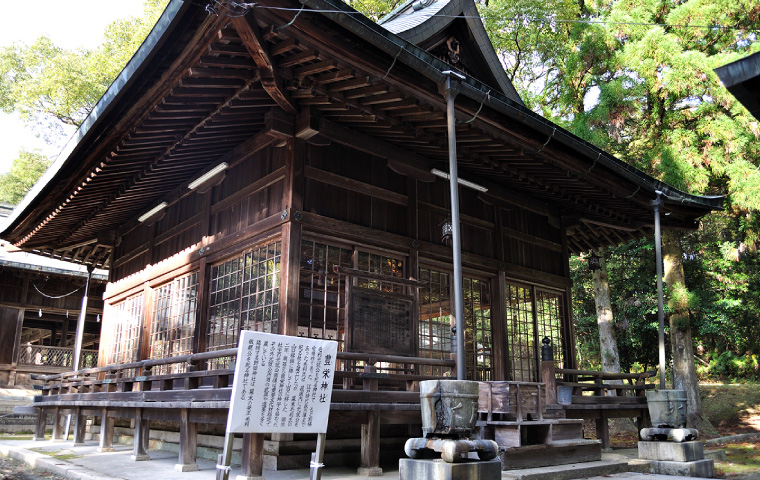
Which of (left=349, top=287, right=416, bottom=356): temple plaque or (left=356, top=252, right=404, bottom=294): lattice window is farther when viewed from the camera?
(left=356, top=252, right=404, bottom=294): lattice window

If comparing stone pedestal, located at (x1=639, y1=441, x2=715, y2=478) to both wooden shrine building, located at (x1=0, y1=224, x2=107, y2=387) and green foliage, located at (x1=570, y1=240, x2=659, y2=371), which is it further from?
wooden shrine building, located at (x1=0, y1=224, x2=107, y2=387)

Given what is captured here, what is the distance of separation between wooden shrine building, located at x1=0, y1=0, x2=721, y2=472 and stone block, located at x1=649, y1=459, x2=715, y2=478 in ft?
9.93

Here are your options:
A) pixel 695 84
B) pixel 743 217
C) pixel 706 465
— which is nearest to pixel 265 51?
pixel 706 465

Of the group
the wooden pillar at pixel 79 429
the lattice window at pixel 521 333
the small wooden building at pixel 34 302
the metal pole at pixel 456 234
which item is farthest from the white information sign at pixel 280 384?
the small wooden building at pixel 34 302

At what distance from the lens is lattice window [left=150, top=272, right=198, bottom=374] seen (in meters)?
10.6

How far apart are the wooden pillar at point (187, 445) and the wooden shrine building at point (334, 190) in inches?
65.4

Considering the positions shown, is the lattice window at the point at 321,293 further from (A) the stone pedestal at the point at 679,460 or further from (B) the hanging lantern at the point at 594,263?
(B) the hanging lantern at the point at 594,263

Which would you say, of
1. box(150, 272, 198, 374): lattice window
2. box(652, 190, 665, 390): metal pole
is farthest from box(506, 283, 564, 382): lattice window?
box(150, 272, 198, 374): lattice window

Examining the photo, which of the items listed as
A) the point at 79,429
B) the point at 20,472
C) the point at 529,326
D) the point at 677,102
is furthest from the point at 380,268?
the point at 677,102

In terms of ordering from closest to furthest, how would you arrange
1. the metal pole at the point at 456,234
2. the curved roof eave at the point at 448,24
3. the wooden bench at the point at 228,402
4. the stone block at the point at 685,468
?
1. the metal pole at the point at 456,234
2. the wooden bench at the point at 228,402
3. the stone block at the point at 685,468
4. the curved roof eave at the point at 448,24

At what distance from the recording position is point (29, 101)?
77.5ft

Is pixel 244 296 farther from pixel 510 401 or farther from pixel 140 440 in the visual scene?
pixel 510 401

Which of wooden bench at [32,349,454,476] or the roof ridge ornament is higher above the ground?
the roof ridge ornament

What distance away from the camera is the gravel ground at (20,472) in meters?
7.34
